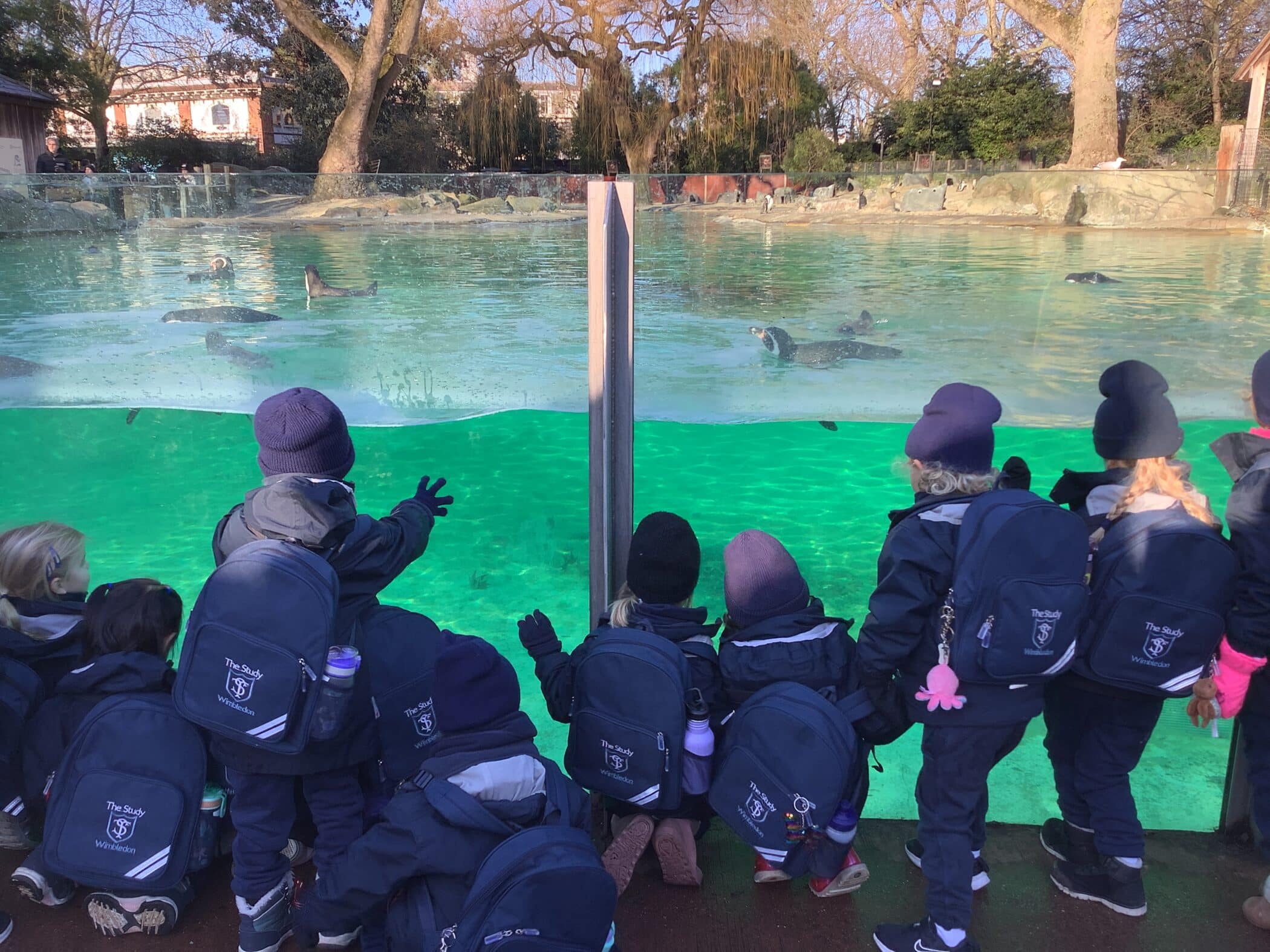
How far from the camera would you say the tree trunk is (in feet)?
37.3

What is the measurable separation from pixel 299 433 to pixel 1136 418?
198cm

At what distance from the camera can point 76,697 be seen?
222 cm

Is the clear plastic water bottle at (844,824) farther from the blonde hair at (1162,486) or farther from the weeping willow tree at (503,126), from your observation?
the weeping willow tree at (503,126)

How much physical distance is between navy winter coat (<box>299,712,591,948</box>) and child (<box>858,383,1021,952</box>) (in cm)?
80

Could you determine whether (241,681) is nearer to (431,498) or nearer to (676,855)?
(431,498)

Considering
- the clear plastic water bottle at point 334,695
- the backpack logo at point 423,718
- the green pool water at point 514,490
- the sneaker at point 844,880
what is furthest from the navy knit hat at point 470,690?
the green pool water at point 514,490

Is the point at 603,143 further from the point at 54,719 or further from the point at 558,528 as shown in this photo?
the point at 54,719

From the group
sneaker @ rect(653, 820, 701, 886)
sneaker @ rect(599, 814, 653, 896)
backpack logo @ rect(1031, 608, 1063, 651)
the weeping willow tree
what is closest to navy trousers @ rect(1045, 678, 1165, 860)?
backpack logo @ rect(1031, 608, 1063, 651)

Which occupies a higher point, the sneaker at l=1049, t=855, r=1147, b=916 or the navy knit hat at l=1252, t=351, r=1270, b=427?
the navy knit hat at l=1252, t=351, r=1270, b=427

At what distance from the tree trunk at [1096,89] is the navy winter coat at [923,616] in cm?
1121

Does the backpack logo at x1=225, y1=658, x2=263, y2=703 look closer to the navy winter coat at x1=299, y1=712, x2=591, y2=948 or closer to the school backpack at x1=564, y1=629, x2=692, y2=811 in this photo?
the navy winter coat at x1=299, y1=712, x2=591, y2=948

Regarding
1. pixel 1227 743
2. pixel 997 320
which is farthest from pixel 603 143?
pixel 1227 743

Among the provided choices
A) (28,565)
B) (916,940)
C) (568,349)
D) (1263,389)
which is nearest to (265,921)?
(28,565)

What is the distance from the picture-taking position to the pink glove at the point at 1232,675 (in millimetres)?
2111
